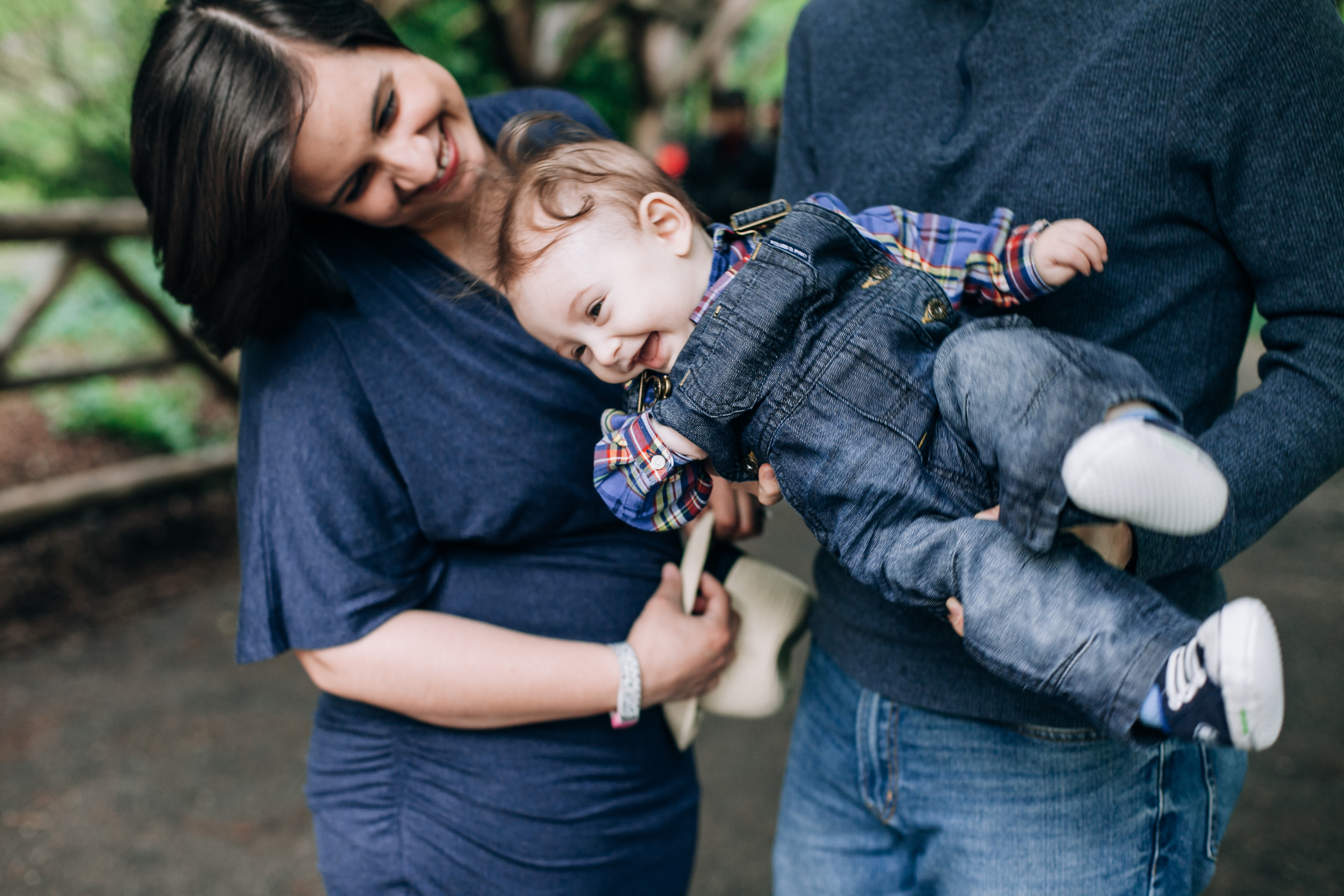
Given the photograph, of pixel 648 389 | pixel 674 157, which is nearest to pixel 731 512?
pixel 648 389

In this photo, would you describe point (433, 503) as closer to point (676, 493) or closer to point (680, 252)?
point (676, 493)

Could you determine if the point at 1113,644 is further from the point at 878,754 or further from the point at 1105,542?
the point at 878,754

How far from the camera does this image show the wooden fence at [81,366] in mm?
3891

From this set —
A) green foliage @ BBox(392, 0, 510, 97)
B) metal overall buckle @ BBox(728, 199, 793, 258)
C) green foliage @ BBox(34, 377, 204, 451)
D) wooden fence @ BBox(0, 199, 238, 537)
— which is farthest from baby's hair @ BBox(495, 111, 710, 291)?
green foliage @ BBox(392, 0, 510, 97)

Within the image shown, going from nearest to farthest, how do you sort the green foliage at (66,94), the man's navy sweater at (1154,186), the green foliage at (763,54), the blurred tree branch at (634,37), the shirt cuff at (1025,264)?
the man's navy sweater at (1154,186) → the shirt cuff at (1025,264) → the green foliage at (66,94) → the blurred tree branch at (634,37) → the green foliage at (763,54)

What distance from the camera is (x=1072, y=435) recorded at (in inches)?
35.2

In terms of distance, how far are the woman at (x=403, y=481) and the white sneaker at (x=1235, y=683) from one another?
777 millimetres

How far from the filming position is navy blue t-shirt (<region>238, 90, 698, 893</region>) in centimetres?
132

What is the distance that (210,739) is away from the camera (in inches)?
124

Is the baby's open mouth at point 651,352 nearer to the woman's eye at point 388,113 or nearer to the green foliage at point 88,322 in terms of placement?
the woman's eye at point 388,113

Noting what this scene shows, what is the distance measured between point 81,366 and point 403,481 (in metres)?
3.74

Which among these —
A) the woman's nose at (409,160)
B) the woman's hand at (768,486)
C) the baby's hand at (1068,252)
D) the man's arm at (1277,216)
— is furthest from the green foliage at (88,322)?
the man's arm at (1277,216)

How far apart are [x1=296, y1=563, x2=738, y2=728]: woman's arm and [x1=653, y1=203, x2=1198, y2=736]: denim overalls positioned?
36cm

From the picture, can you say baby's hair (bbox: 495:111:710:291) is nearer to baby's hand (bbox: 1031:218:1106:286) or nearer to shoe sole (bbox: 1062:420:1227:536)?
baby's hand (bbox: 1031:218:1106:286)
